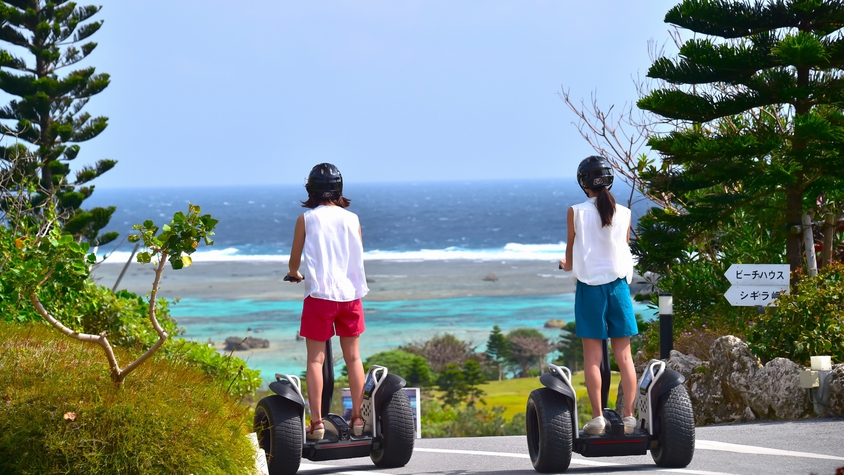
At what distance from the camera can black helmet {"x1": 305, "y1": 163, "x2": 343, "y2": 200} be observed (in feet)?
18.9

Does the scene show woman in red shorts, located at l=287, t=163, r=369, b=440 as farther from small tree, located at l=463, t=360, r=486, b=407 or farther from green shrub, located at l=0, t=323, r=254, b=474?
small tree, located at l=463, t=360, r=486, b=407

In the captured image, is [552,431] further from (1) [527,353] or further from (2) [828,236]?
(1) [527,353]

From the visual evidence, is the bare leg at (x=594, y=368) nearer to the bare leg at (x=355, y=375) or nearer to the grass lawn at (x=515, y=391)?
the bare leg at (x=355, y=375)

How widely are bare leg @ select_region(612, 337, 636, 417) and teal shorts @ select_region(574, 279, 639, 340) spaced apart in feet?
0.22

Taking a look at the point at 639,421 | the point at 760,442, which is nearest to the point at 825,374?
the point at 760,442

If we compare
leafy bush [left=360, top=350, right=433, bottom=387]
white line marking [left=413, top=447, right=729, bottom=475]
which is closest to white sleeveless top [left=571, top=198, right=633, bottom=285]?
white line marking [left=413, top=447, right=729, bottom=475]

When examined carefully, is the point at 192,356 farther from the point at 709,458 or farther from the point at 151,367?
the point at 709,458

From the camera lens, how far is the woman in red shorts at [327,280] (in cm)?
561

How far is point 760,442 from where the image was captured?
6.66m

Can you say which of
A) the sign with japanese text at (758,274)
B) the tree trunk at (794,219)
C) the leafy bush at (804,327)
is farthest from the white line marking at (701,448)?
the tree trunk at (794,219)

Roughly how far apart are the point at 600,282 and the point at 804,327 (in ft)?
10.7

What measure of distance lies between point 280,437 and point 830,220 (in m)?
7.51

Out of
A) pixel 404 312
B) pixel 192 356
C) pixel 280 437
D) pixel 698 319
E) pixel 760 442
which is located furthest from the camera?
pixel 404 312

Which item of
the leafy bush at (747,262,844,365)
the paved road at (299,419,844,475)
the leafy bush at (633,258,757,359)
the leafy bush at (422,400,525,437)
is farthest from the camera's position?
the leafy bush at (422,400,525,437)
